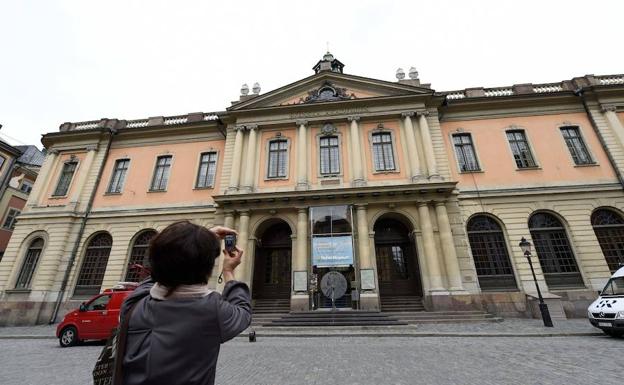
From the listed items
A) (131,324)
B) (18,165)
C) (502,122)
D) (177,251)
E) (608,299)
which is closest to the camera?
(131,324)

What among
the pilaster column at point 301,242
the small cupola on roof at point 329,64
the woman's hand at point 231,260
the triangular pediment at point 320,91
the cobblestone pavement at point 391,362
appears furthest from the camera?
the small cupola on roof at point 329,64

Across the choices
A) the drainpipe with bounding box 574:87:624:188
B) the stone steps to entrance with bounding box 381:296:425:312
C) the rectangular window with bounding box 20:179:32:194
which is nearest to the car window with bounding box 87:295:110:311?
the stone steps to entrance with bounding box 381:296:425:312

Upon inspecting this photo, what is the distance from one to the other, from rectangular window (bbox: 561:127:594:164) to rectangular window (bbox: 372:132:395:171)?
978cm

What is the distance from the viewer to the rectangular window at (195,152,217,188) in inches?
683

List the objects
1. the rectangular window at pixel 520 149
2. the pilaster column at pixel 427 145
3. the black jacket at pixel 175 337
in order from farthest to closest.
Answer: the rectangular window at pixel 520 149, the pilaster column at pixel 427 145, the black jacket at pixel 175 337

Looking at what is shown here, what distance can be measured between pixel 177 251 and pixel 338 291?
12098 mm

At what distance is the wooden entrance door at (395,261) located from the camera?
1445 cm

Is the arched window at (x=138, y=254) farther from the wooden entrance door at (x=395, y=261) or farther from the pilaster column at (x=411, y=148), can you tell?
the pilaster column at (x=411, y=148)

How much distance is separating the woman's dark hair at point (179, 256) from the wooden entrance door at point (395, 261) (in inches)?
564

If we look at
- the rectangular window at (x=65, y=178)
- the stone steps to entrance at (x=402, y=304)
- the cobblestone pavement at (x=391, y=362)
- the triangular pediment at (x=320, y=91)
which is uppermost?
the triangular pediment at (x=320, y=91)

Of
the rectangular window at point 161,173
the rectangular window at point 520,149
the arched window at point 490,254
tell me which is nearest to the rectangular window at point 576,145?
the rectangular window at point 520,149

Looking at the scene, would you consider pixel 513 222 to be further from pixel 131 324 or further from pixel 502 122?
pixel 131 324

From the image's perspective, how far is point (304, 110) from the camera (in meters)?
17.3

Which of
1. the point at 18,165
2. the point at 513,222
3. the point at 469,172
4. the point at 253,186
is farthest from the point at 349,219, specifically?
the point at 18,165
